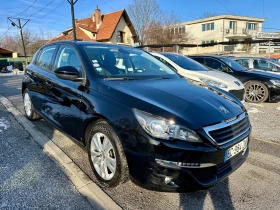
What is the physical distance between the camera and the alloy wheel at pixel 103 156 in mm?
2383

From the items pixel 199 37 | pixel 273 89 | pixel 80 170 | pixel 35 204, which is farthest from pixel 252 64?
pixel 199 37

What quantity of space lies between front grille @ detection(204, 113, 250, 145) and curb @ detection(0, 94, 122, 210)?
3.76ft

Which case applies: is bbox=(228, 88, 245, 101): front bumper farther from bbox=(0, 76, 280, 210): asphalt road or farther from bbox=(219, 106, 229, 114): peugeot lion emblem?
bbox=(219, 106, 229, 114): peugeot lion emblem

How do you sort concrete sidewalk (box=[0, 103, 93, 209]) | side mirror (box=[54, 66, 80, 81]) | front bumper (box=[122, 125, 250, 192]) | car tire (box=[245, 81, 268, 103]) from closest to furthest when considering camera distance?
front bumper (box=[122, 125, 250, 192]) → concrete sidewalk (box=[0, 103, 93, 209]) → side mirror (box=[54, 66, 80, 81]) → car tire (box=[245, 81, 268, 103])

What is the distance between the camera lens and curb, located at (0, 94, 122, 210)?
2.24 m

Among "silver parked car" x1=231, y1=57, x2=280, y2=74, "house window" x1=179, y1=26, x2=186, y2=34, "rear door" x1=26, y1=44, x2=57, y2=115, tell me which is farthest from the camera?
"house window" x1=179, y1=26, x2=186, y2=34

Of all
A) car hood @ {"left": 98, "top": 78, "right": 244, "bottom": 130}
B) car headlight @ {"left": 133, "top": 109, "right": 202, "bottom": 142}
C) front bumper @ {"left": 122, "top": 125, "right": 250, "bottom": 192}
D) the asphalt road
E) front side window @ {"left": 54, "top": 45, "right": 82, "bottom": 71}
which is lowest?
the asphalt road

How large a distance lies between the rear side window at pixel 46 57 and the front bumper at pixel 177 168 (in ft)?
8.48

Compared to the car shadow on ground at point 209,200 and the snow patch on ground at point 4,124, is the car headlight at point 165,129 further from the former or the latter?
the snow patch on ground at point 4,124

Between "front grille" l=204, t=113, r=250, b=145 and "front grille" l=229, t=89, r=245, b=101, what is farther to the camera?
"front grille" l=229, t=89, r=245, b=101

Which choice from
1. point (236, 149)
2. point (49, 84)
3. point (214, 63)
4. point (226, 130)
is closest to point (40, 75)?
point (49, 84)

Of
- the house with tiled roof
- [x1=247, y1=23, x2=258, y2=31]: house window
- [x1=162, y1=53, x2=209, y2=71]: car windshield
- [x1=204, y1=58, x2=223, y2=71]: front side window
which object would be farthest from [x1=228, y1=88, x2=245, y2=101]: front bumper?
[x1=247, y1=23, x2=258, y2=31]: house window

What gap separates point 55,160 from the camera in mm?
3076

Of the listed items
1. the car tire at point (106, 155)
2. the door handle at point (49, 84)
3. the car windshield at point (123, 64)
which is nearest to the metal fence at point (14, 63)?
the door handle at point (49, 84)
